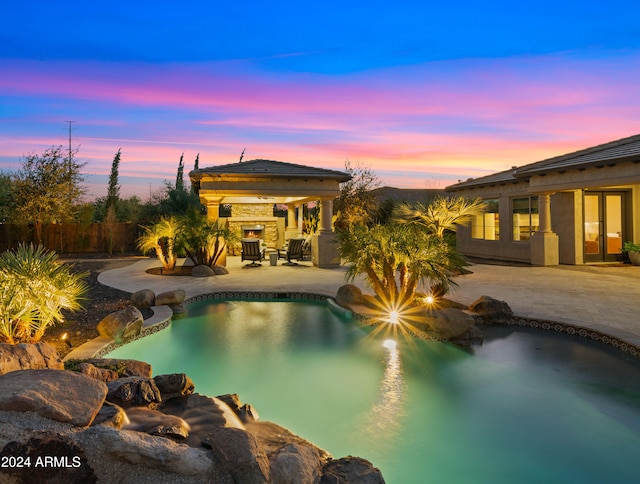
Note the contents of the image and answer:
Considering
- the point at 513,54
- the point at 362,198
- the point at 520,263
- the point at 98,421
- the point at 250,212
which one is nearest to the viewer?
the point at 98,421

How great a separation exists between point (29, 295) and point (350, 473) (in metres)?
5.02

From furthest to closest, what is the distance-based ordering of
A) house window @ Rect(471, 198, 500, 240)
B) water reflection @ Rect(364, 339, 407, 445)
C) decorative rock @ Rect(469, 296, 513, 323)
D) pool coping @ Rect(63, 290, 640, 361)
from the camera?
house window @ Rect(471, 198, 500, 240) < decorative rock @ Rect(469, 296, 513, 323) < pool coping @ Rect(63, 290, 640, 361) < water reflection @ Rect(364, 339, 407, 445)

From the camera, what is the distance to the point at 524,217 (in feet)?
58.7

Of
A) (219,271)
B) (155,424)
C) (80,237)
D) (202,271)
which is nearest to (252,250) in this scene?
(219,271)

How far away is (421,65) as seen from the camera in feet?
51.3

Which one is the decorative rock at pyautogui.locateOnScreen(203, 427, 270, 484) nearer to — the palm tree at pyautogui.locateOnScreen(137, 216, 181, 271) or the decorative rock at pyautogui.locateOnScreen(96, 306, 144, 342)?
the decorative rock at pyautogui.locateOnScreen(96, 306, 144, 342)

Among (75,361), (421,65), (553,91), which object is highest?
(421,65)

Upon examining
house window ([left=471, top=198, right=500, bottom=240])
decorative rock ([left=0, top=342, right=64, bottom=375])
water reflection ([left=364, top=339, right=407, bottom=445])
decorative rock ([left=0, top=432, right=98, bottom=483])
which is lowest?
water reflection ([left=364, top=339, right=407, bottom=445])

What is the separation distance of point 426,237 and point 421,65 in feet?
31.4

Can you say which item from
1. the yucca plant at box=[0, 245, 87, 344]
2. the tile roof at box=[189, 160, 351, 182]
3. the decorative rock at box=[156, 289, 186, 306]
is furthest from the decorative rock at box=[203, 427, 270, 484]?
the tile roof at box=[189, 160, 351, 182]

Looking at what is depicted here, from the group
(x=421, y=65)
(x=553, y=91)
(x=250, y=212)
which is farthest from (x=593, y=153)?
(x=250, y=212)

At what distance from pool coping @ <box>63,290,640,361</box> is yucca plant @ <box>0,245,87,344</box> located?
645mm

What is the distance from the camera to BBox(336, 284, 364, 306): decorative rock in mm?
9648

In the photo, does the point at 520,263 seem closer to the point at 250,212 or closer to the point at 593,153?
the point at 593,153
